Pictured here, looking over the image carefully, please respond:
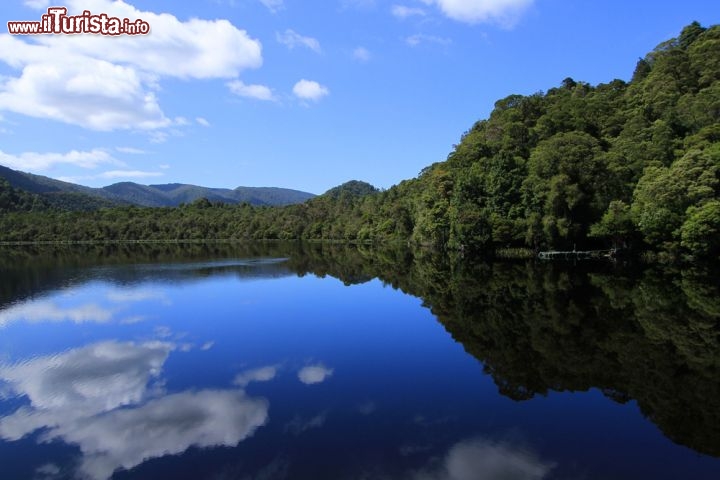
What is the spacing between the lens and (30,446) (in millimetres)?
10938

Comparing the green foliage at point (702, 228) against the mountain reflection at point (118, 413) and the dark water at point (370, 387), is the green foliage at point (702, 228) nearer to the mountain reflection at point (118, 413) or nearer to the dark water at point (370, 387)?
the dark water at point (370, 387)

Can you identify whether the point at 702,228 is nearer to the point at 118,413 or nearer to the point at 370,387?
the point at 370,387

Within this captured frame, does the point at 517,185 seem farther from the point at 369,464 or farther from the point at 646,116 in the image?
the point at 369,464

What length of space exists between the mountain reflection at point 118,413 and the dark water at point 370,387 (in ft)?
0.21

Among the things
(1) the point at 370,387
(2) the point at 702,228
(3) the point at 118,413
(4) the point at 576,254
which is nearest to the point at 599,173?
(4) the point at 576,254

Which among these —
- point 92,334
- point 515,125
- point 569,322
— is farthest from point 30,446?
point 515,125

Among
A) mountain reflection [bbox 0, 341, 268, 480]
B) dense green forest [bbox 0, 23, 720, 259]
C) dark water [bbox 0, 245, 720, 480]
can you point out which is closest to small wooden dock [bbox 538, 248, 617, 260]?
dense green forest [bbox 0, 23, 720, 259]

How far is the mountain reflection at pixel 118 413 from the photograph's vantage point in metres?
10.7

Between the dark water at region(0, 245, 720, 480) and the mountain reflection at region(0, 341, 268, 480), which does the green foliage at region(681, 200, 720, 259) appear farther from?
the mountain reflection at region(0, 341, 268, 480)

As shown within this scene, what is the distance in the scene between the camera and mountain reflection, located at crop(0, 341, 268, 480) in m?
10.7

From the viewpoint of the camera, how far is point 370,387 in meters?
14.6

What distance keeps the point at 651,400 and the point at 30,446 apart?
16311mm

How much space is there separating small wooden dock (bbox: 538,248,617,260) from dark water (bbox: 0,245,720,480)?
24.5 meters

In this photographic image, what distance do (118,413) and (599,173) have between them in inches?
2305
